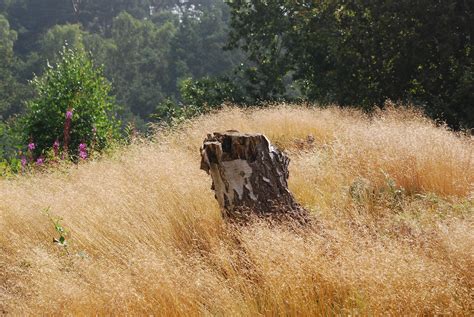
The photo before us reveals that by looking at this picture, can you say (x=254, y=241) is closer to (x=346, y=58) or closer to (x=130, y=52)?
(x=346, y=58)

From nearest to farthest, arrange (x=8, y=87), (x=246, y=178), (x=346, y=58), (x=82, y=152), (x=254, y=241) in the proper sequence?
(x=254, y=241) < (x=246, y=178) < (x=82, y=152) < (x=346, y=58) < (x=8, y=87)

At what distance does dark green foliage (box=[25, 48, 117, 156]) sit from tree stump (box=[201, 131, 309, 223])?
227 inches

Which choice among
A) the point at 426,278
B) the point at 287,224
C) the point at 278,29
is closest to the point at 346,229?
the point at 287,224

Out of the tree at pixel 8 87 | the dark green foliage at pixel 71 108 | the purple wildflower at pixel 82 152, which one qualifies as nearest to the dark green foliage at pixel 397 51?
the dark green foliage at pixel 71 108

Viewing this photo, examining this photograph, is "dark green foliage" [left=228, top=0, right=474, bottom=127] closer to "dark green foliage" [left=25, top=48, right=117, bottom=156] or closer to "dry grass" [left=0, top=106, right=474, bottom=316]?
"dry grass" [left=0, top=106, right=474, bottom=316]

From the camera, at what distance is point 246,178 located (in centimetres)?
401

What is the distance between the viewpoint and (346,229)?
3809 mm

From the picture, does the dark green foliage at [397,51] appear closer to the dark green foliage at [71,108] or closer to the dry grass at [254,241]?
the dry grass at [254,241]

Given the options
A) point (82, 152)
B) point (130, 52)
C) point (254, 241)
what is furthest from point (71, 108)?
point (130, 52)

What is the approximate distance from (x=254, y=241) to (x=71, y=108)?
6.64m

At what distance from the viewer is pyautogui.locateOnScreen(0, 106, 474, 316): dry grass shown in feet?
9.75

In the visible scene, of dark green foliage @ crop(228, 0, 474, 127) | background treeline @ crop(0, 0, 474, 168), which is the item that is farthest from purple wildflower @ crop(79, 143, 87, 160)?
dark green foliage @ crop(228, 0, 474, 127)

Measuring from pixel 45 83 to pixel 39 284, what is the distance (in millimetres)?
7519

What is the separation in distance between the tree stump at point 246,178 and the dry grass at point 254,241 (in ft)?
0.70
